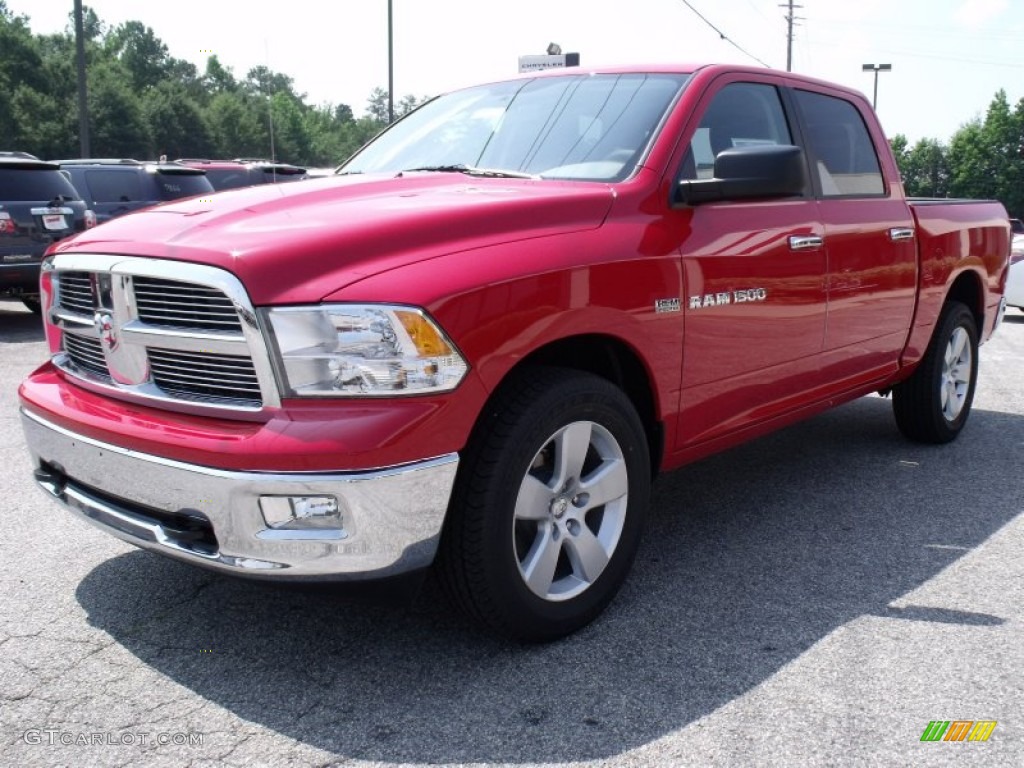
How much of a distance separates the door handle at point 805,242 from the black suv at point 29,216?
8246 millimetres

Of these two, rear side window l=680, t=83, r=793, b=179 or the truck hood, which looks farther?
rear side window l=680, t=83, r=793, b=179

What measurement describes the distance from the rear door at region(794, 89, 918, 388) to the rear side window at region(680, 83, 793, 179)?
228 millimetres

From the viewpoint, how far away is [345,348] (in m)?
2.52

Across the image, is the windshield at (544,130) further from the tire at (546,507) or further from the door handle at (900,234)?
the door handle at (900,234)

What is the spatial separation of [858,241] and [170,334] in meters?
3.00

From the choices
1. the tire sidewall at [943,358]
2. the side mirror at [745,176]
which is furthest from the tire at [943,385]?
the side mirror at [745,176]

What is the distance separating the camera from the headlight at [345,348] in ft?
8.23

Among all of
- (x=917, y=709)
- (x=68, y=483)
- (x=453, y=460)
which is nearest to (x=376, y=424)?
(x=453, y=460)

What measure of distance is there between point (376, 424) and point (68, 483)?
123cm

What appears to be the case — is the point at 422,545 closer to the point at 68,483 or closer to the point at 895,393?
the point at 68,483

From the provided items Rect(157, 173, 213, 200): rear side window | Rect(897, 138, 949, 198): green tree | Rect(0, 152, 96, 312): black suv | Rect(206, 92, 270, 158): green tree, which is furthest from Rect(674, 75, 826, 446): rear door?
Rect(897, 138, 949, 198): green tree

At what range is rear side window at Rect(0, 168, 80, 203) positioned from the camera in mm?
9992

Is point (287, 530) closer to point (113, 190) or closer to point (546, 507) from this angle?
point (546, 507)

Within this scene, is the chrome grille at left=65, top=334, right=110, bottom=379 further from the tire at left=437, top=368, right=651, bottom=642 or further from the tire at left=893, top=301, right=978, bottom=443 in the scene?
the tire at left=893, top=301, right=978, bottom=443
